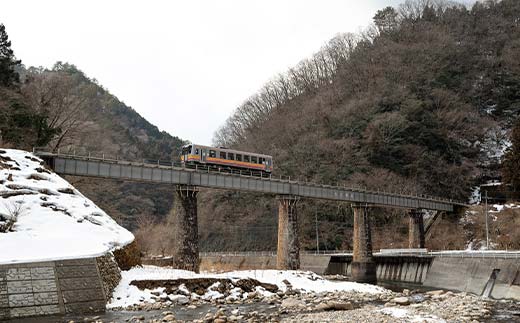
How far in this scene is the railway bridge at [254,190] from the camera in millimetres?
35344

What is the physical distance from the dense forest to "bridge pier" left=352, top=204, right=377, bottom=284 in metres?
13.6

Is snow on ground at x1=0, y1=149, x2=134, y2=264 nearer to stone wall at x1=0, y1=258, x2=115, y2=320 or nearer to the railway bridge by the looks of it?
stone wall at x1=0, y1=258, x2=115, y2=320

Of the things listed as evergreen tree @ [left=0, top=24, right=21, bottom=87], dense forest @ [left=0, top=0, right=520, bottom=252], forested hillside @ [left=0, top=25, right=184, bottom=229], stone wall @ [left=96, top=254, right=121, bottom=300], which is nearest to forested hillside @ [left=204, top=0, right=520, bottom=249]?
dense forest @ [left=0, top=0, right=520, bottom=252]

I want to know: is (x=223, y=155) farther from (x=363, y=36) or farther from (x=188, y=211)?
(x=363, y=36)

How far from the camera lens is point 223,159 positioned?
4434cm

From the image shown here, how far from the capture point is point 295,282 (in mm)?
29406

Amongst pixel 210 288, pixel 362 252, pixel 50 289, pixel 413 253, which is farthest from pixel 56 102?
pixel 413 253

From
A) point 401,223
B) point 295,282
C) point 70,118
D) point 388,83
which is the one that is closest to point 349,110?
point 388,83

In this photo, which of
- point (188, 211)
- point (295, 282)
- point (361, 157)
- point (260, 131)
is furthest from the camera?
point (260, 131)

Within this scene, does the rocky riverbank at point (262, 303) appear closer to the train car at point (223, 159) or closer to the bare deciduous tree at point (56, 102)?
the train car at point (223, 159)

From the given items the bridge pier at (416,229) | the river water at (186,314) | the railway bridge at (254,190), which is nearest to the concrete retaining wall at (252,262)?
the railway bridge at (254,190)

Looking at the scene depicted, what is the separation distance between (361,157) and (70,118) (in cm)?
4088

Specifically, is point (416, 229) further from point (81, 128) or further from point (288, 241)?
point (81, 128)

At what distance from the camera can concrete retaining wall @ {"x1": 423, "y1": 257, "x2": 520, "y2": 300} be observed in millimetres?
32531
